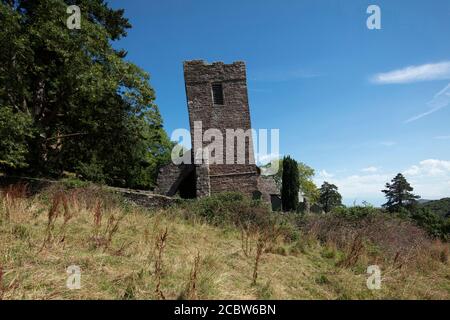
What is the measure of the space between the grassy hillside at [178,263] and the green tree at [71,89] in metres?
6.00

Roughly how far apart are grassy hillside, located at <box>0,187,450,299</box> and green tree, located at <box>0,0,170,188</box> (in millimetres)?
6005

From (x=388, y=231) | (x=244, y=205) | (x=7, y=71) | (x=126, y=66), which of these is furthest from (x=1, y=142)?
(x=388, y=231)

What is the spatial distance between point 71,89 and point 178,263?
10735 millimetres

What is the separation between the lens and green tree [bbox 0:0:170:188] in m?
11.4

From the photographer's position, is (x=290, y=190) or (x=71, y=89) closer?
(x=71, y=89)

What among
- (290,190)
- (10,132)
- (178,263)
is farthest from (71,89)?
(290,190)

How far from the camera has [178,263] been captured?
16.2 ft

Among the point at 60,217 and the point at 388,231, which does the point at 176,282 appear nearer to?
the point at 60,217

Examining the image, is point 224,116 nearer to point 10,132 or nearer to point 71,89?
point 71,89

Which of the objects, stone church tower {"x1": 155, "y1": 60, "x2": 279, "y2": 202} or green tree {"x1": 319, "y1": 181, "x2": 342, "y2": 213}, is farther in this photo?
green tree {"x1": 319, "y1": 181, "x2": 342, "y2": 213}

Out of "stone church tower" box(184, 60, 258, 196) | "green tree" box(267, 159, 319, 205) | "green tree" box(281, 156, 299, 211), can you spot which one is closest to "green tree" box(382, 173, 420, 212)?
"green tree" box(267, 159, 319, 205)

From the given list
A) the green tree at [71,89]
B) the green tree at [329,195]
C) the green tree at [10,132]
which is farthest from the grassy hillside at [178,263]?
the green tree at [329,195]

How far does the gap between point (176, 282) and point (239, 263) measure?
1.71 meters

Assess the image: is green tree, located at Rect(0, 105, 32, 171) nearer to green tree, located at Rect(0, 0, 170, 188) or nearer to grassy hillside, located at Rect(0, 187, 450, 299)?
green tree, located at Rect(0, 0, 170, 188)
